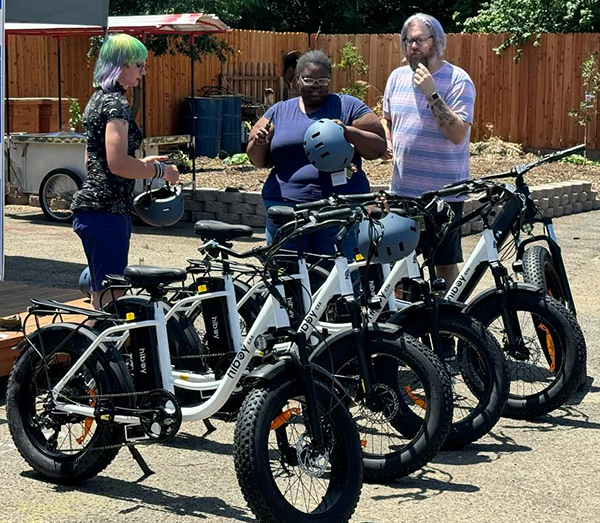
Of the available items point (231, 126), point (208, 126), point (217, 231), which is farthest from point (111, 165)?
point (231, 126)

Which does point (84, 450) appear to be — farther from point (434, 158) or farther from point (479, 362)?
point (434, 158)

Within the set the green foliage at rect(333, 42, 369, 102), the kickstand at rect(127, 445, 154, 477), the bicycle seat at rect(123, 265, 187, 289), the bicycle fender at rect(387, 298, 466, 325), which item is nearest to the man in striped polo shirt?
the bicycle fender at rect(387, 298, 466, 325)

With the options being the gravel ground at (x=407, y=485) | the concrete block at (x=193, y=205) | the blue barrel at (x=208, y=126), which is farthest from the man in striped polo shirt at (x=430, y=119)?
the blue barrel at (x=208, y=126)

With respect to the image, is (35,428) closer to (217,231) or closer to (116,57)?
(217,231)

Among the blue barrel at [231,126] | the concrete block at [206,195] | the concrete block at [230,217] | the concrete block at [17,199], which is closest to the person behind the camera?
the concrete block at [230,217]

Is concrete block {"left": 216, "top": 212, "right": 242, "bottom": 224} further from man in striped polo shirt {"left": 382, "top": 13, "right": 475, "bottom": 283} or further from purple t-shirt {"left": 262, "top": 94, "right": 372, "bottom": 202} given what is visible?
purple t-shirt {"left": 262, "top": 94, "right": 372, "bottom": 202}

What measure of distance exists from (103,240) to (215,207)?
7.84 metres

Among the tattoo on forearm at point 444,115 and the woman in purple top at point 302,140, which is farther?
the tattoo on forearm at point 444,115

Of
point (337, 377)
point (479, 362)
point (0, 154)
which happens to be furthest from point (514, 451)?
point (0, 154)

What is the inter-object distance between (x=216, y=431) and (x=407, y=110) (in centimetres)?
220

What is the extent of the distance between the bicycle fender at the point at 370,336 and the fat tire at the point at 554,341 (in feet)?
3.75

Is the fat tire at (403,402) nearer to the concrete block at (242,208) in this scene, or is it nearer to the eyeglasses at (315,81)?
the eyeglasses at (315,81)

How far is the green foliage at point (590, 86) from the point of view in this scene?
20203 millimetres

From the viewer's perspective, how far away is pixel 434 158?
6730 millimetres
